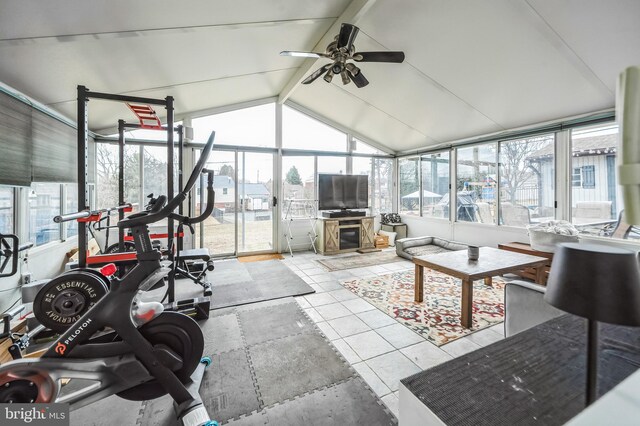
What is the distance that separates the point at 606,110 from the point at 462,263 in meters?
2.76

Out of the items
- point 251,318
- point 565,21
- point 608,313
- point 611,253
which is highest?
point 565,21

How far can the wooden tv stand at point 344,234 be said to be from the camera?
575cm

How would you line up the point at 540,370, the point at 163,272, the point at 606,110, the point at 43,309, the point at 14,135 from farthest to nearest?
1. the point at 606,110
2. the point at 14,135
3. the point at 43,309
4. the point at 163,272
5. the point at 540,370

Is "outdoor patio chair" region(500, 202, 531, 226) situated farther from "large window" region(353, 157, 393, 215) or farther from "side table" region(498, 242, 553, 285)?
"large window" region(353, 157, 393, 215)

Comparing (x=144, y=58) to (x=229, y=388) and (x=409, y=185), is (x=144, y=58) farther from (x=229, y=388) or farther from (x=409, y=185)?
(x=409, y=185)

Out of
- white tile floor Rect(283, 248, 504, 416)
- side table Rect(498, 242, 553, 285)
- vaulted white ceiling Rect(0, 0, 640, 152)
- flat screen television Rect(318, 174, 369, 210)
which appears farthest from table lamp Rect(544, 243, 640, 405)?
flat screen television Rect(318, 174, 369, 210)

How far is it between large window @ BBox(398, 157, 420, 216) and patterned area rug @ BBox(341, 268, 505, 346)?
9.31 ft

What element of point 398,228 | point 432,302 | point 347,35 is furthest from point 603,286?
point 398,228

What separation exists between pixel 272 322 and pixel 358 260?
272 centimetres


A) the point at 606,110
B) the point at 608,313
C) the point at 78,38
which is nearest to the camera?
the point at 608,313

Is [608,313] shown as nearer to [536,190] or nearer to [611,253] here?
[611,253]

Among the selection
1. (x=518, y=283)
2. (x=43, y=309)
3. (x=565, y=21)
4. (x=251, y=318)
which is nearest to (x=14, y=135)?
(x=43, y=309)

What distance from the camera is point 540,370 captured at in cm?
99

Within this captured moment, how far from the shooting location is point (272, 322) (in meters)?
2.76
